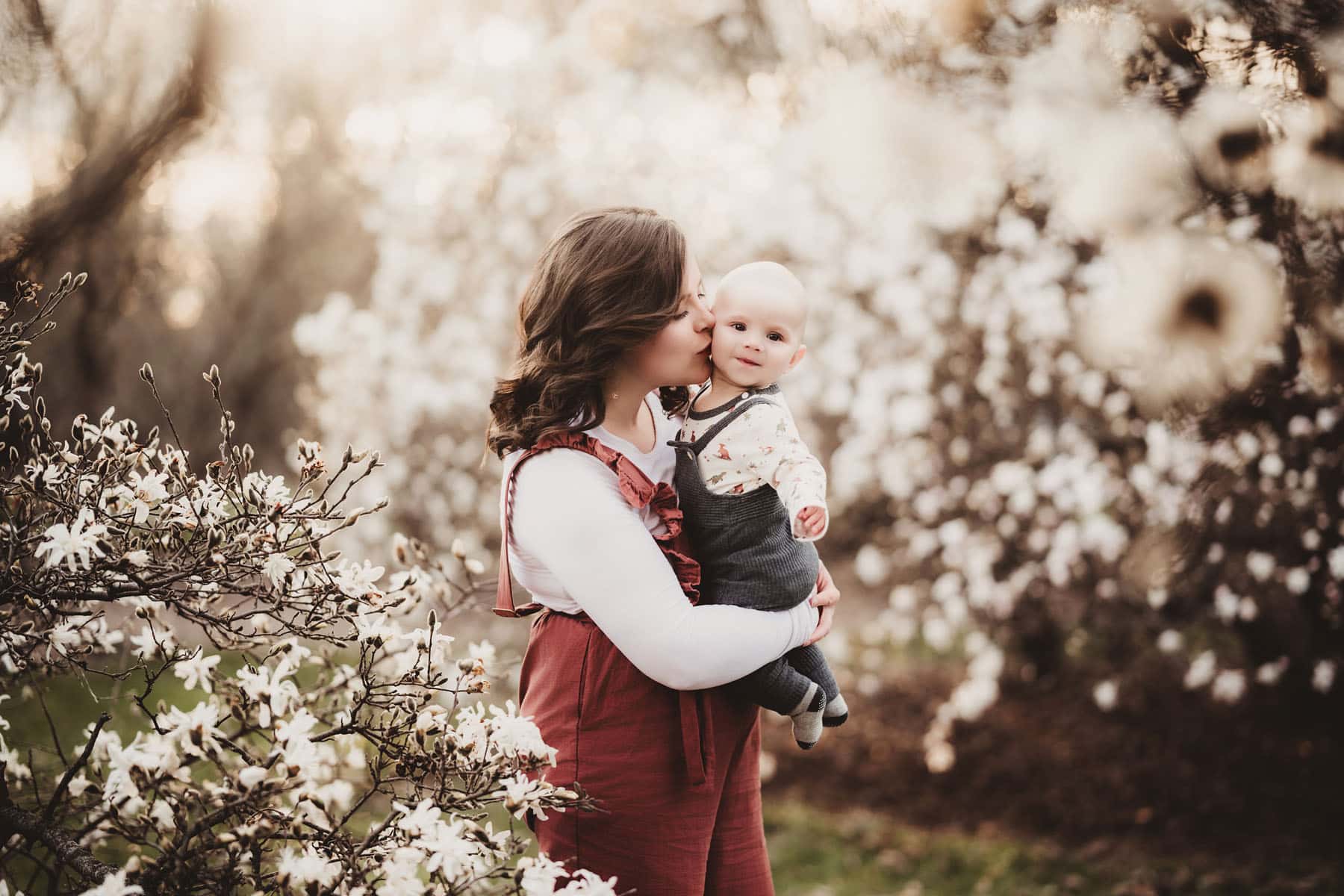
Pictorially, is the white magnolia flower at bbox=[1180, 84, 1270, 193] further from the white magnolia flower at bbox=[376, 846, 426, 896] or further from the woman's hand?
the white magnolia flower at bbox=[376, 846, 426, 896]

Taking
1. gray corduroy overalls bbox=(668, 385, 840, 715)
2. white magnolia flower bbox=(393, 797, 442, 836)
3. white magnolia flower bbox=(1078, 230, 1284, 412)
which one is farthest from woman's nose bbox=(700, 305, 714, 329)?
white magnolia flower bbox=(1078, 230, 1284, 412)

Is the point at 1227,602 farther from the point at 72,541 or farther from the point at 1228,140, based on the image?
the point at 72,541

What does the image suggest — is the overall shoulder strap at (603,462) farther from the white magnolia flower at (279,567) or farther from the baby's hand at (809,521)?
the white magnolia flower at (279,567)

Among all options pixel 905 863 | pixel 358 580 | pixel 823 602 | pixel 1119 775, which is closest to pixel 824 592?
pixel 823 602

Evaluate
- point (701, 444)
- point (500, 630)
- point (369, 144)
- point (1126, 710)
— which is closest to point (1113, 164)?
point (701, 444)

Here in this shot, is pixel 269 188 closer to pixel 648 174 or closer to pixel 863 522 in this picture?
pixel 648 174

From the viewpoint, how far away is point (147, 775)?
148 cm

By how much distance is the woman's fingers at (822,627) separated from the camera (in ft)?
6.50

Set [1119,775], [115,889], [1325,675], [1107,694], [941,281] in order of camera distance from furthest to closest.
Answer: [941,281]
[1119,775]
[1107,694]
[1325,675]
[115,889]

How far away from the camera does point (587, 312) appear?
6.06ft

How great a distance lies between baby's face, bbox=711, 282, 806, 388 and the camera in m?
1.92

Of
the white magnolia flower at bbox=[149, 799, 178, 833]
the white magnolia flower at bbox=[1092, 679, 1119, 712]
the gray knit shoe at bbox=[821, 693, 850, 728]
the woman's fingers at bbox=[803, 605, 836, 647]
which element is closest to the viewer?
the white magnolia flower at bbox=[149, 799, 178, 833]

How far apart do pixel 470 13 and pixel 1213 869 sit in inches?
243

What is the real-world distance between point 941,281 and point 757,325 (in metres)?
3.70
